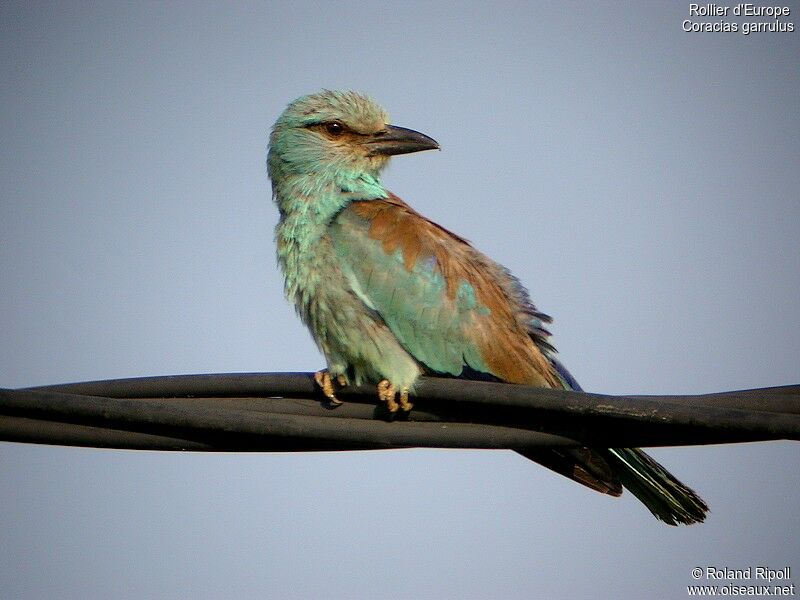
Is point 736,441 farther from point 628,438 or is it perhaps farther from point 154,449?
point 154,449

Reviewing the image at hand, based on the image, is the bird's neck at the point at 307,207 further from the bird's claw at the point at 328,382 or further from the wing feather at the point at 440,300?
the bird's claw at the point at 328,382

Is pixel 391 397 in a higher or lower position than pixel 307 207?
lower

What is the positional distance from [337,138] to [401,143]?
37 centimetres

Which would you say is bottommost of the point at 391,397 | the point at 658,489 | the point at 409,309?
the point at 658,489

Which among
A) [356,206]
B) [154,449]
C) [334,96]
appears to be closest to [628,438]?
[154,449]

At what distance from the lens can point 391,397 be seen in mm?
4379

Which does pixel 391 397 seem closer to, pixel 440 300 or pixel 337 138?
pixel 440 300

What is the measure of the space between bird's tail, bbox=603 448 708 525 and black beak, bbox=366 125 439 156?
2238 millimetres

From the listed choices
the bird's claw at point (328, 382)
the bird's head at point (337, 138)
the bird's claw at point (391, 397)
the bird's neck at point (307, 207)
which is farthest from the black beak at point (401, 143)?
the bird's claw at point (391, 397)

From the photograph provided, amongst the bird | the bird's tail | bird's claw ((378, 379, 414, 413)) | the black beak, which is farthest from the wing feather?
the black beak

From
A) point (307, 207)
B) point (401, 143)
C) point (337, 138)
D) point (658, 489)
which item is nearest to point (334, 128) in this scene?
point (337, 138)

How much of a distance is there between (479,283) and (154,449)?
214 cm

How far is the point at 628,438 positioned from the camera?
316 cm

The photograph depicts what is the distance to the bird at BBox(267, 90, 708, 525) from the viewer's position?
4.66 meters
